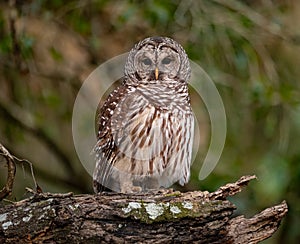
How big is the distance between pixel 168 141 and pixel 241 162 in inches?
77.4

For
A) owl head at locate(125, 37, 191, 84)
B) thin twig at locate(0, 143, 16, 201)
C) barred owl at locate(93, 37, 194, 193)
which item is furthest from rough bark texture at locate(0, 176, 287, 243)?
owl head at locate(125, 37, 191, 84)

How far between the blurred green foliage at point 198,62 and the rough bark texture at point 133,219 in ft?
6.17

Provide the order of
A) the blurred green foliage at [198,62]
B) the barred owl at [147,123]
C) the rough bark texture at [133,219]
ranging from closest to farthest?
1. the rough bark texture at [133,219]
2. the barred owl at [147,123]
3. the blurred green foliage at [198,62]

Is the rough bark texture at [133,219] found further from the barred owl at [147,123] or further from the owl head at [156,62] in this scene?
the owl head at [156,62]

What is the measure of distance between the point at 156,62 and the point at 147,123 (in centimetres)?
30

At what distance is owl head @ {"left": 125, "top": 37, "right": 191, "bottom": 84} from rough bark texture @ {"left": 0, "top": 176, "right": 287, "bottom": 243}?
89cm

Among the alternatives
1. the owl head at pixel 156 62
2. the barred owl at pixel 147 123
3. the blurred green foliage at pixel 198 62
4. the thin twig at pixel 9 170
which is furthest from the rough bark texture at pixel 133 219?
the blurred green foliage at pixel 198 62

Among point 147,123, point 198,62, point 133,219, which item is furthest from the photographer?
point 198,62

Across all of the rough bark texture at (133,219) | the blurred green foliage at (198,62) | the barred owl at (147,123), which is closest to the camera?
the rough bark texture at (133,219)

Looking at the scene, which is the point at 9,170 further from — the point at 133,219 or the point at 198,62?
the point at 198,62

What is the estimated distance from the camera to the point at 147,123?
3729mm

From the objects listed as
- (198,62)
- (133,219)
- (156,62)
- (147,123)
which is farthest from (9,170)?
(198,62)

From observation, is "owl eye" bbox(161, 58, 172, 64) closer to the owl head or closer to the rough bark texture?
the owl head

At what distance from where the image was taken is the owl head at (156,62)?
3.75 metres
